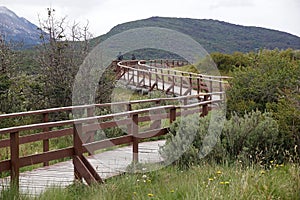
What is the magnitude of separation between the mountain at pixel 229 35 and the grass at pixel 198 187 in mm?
46300

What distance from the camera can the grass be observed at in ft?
17.5

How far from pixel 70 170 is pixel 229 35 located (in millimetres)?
61489

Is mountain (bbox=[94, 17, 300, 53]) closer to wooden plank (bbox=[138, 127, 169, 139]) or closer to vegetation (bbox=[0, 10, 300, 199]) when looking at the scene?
vegetation (bbox=[0, 10, 300, 199])

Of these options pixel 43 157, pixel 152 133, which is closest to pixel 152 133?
pixel 152 133

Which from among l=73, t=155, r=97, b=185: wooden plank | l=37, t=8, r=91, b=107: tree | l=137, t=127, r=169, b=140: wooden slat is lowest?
l=73, t=155, r=97, b=185: wooden plank

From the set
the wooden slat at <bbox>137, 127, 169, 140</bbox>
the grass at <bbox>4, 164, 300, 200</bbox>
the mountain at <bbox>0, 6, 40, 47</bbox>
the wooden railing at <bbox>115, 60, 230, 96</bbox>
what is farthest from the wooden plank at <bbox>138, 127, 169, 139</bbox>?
the mountain at <bbox>0, 6, 40, 47</bbox>

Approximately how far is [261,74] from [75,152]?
6905mm

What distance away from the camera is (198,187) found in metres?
5.73

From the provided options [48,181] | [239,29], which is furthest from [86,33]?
[239,29]

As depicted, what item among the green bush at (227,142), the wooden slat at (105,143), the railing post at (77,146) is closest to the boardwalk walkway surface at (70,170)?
the railing post at (77,146)

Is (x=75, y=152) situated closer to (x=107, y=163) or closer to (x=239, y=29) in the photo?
(x=107, y=163)

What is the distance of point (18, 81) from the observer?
671 inches

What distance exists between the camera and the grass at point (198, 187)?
533 centimetres

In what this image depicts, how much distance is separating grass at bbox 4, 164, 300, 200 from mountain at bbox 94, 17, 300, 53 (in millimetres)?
46300
